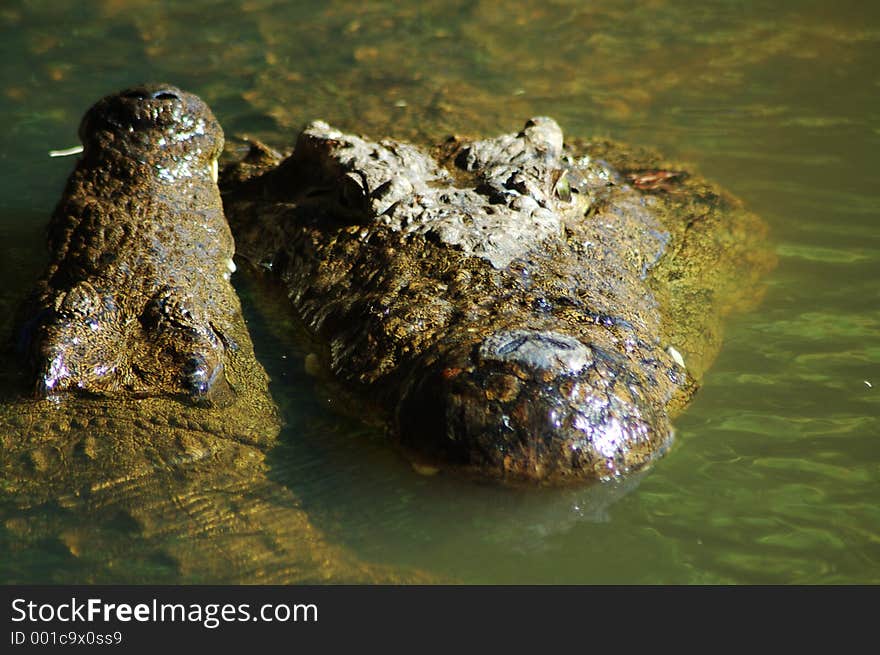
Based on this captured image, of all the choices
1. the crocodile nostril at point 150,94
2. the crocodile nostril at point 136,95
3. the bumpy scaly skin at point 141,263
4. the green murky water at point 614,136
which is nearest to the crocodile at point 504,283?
the green murky water at point 614,136

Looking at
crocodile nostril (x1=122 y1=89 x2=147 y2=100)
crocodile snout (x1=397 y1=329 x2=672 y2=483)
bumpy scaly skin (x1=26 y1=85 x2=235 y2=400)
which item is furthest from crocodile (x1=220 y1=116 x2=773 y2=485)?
crocodile nostril (x1=122 y1=89 x2=147 y2=100)

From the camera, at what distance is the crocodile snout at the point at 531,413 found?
11.9 feet

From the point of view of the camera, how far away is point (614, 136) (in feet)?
25.5

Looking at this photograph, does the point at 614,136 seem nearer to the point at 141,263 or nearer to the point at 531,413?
the point at 141,263

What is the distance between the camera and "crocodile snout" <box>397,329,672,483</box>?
362cm

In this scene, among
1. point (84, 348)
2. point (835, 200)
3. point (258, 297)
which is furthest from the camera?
point (835, 200)

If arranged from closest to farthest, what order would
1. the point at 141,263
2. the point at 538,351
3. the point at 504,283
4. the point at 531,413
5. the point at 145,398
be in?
the point at 531,413 → the point at 538,351 → the point at 145,398 → the point at 504,283 → the point at 141,263

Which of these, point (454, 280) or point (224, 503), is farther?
point (454, 280)

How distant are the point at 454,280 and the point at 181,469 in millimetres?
1294

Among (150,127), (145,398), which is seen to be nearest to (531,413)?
(145,398)

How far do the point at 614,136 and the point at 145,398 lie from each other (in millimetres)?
4606

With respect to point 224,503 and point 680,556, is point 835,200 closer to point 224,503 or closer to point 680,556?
point 680,556

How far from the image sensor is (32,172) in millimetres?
7184
